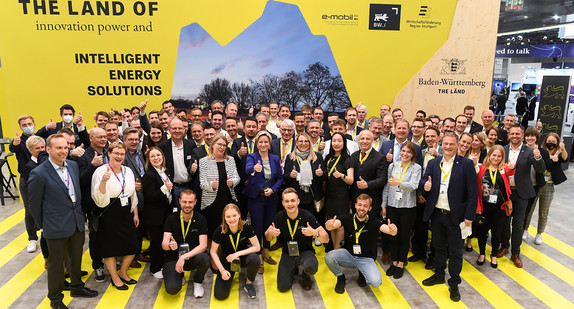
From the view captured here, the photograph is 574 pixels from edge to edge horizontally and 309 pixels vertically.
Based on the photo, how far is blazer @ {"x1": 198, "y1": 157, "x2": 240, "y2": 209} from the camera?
4.45 m

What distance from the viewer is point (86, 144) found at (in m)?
5.63

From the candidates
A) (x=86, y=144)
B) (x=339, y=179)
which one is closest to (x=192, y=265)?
(x=339, y=179)

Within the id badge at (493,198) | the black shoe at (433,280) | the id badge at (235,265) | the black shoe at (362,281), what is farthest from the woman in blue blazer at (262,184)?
the id badge at (493,198)

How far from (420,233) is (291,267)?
2.01 m

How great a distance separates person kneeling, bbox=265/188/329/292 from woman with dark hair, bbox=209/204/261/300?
283 mm

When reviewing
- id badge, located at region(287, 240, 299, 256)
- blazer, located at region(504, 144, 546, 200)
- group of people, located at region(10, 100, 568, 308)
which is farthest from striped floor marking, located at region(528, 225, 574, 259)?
id badge, located at region(287, 240, 299, 256)

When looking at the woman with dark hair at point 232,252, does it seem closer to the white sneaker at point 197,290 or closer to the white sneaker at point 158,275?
the white sneaker at point 197,290

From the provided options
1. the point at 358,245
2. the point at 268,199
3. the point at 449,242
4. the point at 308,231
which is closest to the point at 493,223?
Result: the point at 449,242

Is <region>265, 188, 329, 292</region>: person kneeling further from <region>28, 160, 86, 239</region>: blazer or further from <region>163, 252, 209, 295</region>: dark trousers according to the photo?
<region>28, 160, 86, 239</region>: blazer

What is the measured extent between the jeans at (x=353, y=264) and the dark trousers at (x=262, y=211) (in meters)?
0.98

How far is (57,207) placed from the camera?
3561mm

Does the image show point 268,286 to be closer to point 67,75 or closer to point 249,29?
point 249,29

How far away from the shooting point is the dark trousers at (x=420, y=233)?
4945 millimetres

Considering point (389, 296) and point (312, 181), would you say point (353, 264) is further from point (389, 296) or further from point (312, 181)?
point (312, 181)
